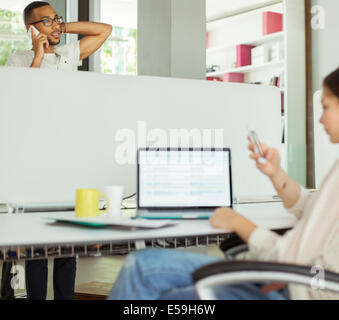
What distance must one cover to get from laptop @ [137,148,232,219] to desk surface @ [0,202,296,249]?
0.47 ft

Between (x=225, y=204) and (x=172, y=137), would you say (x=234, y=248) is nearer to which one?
(x=225, y=204)

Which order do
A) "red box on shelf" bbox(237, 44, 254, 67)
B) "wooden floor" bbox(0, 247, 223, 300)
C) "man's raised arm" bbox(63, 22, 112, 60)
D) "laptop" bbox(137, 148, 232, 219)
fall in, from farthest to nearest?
"red box on shelf" bbox(237, 44, 254, 67)
"wooden floor" bbox(0, 247, 223, 300)
"man's raised arm" bbox(63, 22, 112, 60)
"laptop" bbox(137, 148, 232, 219)

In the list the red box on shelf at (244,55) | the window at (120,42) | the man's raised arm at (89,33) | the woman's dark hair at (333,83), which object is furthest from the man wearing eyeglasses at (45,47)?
the window at (120,42)

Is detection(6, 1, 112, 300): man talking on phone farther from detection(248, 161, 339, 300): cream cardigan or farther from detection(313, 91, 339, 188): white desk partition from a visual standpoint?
detection(248, 161, 339, 300): cream cardigan

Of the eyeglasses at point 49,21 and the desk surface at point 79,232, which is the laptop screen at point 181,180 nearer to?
the desk surface at point 79,232

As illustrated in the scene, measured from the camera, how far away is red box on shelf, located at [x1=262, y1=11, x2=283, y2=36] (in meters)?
5.57

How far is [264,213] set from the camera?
1765 mm

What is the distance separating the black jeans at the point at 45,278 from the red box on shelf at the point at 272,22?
4.04m

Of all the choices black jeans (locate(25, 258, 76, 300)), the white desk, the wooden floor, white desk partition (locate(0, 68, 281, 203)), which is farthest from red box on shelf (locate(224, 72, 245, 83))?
the white desk

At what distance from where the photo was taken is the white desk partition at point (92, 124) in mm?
1855

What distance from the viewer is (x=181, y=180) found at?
1715 millimetres
